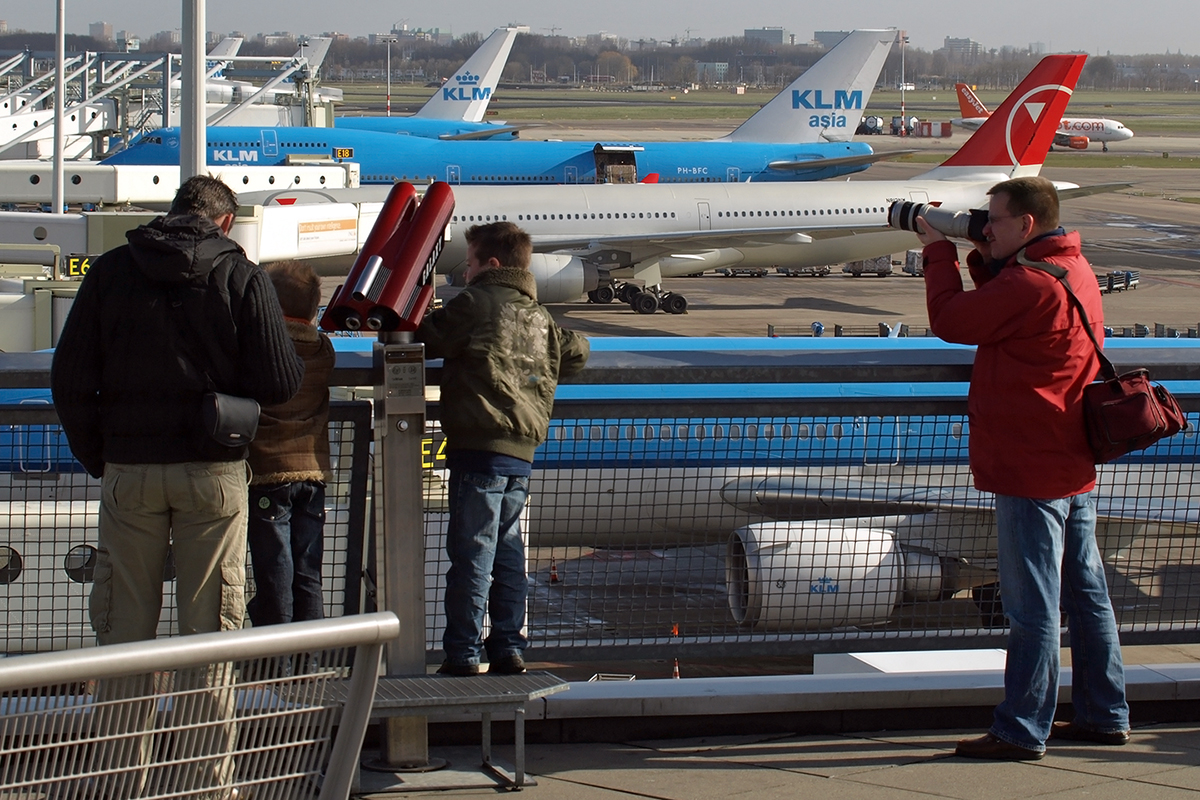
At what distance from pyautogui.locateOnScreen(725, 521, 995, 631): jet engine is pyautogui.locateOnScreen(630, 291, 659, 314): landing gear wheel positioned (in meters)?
23.8

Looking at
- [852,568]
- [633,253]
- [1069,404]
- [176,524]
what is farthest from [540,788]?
[633,253]

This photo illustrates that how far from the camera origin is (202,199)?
4.58 metres

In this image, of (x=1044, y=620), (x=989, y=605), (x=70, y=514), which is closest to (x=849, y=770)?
(x=1044, y=620)

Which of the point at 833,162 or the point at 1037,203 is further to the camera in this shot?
the point at 833,162

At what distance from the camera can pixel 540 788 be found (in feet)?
15.6

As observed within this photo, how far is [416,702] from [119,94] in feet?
164

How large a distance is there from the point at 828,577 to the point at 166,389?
3.21 m

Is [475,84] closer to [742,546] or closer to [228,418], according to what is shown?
[742,546]

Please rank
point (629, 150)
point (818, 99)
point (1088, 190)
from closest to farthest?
point (1088, 190) < point (629, 150) < point (818, 99)

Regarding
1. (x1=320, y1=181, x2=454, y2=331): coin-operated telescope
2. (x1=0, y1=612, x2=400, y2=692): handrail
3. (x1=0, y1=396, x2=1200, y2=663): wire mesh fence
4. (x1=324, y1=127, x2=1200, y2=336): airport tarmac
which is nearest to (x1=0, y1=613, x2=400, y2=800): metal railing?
(x1=0, y1=612, x2=400, y2=692): handrail

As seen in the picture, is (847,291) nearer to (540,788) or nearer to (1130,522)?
(1130,522)

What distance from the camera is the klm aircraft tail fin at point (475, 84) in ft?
232

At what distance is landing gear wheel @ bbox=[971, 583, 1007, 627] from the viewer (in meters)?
6.16

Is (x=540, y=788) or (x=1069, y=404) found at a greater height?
(x=1069, y=404)
